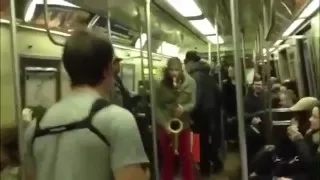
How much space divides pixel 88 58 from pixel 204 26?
0.43 meters

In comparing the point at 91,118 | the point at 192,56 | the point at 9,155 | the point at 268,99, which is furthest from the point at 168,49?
the point at 9,155

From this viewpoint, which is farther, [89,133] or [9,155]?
[9,155]

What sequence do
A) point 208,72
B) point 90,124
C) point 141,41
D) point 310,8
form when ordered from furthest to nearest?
point 141,41, point 208,72, point 310,8, point 90,124

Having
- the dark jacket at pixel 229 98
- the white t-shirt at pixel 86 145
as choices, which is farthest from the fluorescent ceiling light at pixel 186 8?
the white t-shirt at pixel 86 145

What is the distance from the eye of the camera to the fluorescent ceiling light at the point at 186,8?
5.46ft

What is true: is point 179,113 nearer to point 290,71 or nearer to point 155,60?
point 155,60

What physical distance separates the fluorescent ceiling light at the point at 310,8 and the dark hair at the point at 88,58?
0.51m

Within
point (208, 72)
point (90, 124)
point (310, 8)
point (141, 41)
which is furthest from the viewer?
point (141, 41)

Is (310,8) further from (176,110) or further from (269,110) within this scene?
(176,110)

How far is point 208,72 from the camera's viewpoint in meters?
1.62

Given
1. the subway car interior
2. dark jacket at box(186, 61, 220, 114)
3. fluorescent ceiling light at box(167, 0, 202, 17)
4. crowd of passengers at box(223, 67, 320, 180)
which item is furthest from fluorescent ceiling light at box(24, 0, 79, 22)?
crowd of passengers at box(223, 67, 320, 180)

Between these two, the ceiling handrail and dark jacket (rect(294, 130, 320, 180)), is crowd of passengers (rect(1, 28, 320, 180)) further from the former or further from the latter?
the ceiling handrail

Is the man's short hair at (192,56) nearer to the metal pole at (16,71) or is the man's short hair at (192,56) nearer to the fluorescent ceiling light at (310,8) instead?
the fluorescent ceiling light at (310,8)

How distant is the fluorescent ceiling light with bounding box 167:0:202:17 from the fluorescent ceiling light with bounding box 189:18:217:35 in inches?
0.9
